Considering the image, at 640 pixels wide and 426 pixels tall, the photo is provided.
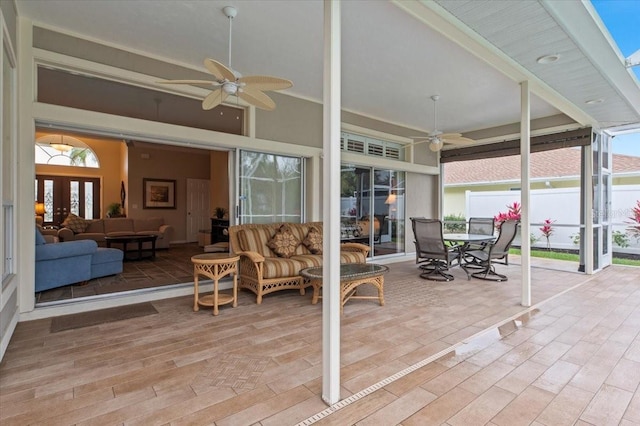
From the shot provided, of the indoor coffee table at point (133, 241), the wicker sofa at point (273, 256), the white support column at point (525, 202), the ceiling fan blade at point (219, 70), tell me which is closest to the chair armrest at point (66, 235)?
the indoor coffee table at point (133, 241)

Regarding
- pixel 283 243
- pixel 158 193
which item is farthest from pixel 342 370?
pixel 158 193

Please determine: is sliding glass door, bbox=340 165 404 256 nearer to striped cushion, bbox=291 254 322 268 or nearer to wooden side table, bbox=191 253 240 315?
striped cushion, bbox=291 254 322 268

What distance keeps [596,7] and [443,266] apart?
412 cm

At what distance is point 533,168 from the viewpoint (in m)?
9.13

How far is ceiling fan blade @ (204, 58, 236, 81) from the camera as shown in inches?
107

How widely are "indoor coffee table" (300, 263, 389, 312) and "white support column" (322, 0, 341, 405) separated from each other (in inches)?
63.0

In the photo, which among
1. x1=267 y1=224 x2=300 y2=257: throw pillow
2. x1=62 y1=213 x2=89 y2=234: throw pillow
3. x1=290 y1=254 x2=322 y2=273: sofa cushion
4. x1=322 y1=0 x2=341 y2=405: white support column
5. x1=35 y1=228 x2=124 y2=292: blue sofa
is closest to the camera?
x1=322 y1=0 x2=341 y2=405: white support column

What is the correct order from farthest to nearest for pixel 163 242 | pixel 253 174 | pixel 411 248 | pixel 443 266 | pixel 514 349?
1. pixel 163 242
2. pixel 411 248
3. pixel 443 266
4. pixel 253 174
5. pixel 514 349

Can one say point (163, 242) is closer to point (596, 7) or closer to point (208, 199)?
point (208, 199)

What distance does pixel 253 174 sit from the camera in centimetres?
515

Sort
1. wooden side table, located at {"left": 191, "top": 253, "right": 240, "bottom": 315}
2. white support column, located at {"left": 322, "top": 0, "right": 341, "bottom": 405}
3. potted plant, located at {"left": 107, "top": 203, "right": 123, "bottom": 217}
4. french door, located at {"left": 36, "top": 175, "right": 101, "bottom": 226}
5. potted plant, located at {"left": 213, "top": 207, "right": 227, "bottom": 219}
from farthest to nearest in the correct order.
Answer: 1. potted plant, located at {"left": 107, "top": 203, "right": 123, "bottom": 217}
2. french door, located at {"left": 36, "top": 175, "right": 101, "bottom": 226}
3. potted plant, located at {"left": 213, "top": 207, "right": 227, "bottom": 219}
4. wooden side table, located at {"left": 191, "top": 253, "right": 240, "bottom": 315}
5. white support column, located at {"left": 322, "top": 0, "right": 341, "bottom": 405}

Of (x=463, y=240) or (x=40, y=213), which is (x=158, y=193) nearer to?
(x=40, y=213)

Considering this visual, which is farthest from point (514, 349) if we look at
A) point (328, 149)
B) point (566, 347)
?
point (328, 149)

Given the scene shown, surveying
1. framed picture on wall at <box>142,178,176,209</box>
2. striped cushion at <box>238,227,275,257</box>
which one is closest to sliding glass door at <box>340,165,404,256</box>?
striped cushion at <box>238,227,275,257</box>
